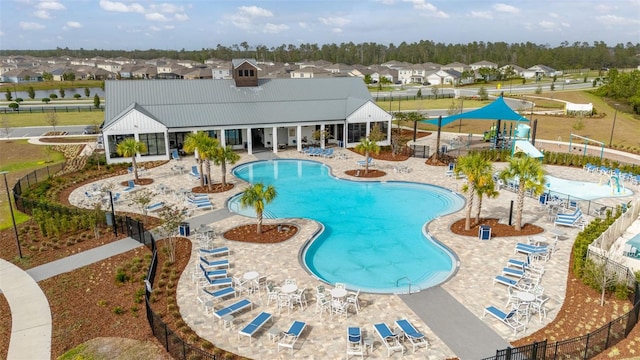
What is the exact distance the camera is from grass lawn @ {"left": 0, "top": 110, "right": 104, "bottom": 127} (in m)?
59.2

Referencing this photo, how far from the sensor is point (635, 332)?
14203 mm

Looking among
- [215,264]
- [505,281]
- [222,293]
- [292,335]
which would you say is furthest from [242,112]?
[292,335]

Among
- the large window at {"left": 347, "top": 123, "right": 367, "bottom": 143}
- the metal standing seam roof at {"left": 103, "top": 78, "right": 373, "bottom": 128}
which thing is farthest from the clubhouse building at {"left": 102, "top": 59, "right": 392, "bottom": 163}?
the large window at {"left": 347, "top": 123, "right": 367, "bottom": 143}

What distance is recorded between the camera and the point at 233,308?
596 inches

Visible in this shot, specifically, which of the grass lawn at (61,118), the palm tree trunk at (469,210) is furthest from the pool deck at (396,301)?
the grass lawn at (61,118)

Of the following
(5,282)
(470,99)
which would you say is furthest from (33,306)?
(470,99)

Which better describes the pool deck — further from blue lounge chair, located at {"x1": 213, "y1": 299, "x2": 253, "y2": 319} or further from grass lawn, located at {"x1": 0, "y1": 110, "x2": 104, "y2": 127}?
grass lawn, located at {"x1": 0, "y1": 110, "x2": 104, "y2": 127}

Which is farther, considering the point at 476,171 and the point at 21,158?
the point at 21,158

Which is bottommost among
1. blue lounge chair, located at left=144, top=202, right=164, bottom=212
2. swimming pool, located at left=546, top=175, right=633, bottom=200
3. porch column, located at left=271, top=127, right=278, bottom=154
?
blue lounge chair, located at left=144, top=202, right=164, bottom=212

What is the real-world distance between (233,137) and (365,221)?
21438 millimetres

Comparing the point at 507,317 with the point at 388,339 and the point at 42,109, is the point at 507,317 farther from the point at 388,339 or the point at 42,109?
the point at 42,109

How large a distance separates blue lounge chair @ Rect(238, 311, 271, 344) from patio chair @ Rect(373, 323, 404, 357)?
368 centimetres

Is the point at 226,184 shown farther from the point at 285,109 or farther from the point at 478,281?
the point at 478,281

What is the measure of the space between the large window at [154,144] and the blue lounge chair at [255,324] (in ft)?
89.9
